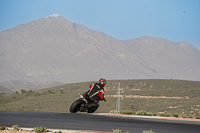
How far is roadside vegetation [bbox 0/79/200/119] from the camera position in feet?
222

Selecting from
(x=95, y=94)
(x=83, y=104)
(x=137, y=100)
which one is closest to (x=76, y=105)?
(x=83, y=104)

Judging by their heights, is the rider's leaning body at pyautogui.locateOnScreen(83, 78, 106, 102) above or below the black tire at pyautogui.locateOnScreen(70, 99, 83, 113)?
above

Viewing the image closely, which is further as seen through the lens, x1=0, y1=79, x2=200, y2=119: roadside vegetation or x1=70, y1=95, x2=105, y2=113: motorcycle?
x1=0, y1=79, x2=200, y2=119: roadside vegetation

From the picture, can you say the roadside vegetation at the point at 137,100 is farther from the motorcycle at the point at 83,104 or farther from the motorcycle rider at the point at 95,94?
the motorcycle rider at the point at 95,94

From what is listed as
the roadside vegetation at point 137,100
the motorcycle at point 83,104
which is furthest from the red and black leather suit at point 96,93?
the roadside vegetation at point 137,100

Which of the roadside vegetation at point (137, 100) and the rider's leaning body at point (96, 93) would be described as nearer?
the rider's leaning body at point (96, 93)

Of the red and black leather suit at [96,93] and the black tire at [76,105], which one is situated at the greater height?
the red and black leather suit at [96,93]

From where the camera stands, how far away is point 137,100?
267 feet

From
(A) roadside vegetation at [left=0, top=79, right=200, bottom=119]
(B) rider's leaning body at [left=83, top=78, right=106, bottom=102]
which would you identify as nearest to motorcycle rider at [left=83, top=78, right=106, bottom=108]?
(B) rider's leaning body at [left=83, top=78, right=106, bottom=102]

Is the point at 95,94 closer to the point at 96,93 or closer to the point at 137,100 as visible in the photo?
the point at 96,93

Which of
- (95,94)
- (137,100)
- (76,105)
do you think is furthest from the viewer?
(137,100)

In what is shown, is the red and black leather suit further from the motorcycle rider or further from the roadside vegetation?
the roadside vegetation

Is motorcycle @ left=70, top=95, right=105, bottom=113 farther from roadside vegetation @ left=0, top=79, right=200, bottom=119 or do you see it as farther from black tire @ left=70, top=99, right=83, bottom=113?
roadside vegetation @ left=0, top=79, right=200, bottom=119

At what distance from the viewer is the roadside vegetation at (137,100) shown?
222ft
